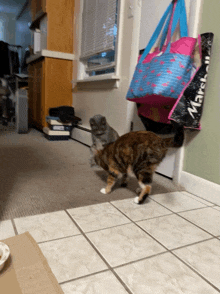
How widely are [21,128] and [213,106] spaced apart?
287cm

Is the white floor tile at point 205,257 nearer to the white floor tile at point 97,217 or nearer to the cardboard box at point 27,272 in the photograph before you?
the white floor tile at point 97,217

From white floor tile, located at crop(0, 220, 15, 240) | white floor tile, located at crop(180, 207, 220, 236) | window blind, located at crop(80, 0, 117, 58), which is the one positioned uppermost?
window blind, located at crop(80, 0, 117, 58)

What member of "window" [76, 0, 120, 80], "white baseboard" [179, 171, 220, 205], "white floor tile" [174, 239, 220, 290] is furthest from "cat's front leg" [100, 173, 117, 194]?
"window" [76, 0, 120, 80]

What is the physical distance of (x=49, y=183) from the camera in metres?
1.56

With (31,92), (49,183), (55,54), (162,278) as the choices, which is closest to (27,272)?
(162,278)

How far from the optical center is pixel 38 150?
2492 mm

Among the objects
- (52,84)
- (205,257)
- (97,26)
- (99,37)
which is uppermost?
(97,26)

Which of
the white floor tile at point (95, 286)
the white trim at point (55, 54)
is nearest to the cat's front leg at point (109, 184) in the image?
the white floor tile at point (95, 286)

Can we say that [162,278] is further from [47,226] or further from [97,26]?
[97,26]

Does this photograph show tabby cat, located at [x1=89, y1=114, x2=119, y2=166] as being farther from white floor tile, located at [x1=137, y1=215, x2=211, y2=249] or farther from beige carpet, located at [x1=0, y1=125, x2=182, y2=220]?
white floor tile, located at [x1=137, y1=215, x2=211, y2=249]

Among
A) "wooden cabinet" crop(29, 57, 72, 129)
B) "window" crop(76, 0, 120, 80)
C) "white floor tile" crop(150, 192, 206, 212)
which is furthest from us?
"wooden cabinet" crop(29, 57, 72, 129)

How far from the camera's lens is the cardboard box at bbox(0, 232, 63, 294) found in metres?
0.68

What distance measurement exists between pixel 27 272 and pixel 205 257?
0.64 metres

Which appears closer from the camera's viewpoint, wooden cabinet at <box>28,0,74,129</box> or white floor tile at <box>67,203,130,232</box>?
white floor tile at <box>67,203,130,232</box>
